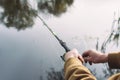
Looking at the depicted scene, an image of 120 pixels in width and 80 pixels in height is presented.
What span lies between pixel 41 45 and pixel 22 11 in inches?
12.4

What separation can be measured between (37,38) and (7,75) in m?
0.39

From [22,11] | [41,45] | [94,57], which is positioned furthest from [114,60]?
[22,11]

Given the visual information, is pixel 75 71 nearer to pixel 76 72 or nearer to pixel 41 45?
pixel 76 72

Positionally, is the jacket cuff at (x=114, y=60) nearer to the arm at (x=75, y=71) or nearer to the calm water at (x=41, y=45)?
the arm at (x=75, y=71)

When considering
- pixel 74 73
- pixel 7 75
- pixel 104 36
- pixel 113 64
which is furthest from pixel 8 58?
pixel 74 73

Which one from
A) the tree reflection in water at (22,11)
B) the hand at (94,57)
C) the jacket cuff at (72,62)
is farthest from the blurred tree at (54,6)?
the jacket cuff at (72,62)

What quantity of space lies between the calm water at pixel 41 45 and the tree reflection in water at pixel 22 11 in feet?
0.16

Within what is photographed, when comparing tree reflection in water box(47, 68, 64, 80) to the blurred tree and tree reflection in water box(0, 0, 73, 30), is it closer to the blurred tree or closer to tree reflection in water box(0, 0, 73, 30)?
tree reflection in water box(0, 0, 73, 30)

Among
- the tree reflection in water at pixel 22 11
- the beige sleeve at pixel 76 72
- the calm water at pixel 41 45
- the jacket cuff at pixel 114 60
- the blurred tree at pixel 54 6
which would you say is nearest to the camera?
the beige sleeve at pixel 76 72

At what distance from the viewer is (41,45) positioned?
2.84 m

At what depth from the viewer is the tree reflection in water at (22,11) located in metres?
2.88

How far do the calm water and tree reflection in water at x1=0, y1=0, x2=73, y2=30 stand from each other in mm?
49

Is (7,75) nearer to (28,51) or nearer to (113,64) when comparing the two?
(28,51)

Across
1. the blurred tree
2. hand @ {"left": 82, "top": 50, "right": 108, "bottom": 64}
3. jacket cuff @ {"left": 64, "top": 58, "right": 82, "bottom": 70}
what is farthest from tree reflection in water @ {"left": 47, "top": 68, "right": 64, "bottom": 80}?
jacket cuff @ {"left": 64, "top": 58, "right": 82, "bottom": 70}
